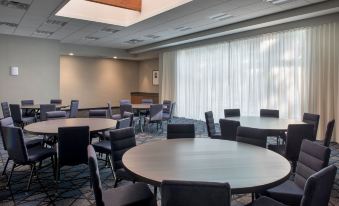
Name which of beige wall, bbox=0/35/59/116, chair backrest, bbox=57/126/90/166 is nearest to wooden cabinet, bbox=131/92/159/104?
beige wall, bbox=0/35/59/116

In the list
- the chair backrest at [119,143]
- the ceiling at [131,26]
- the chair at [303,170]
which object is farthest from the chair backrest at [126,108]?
the chair at [303,170]

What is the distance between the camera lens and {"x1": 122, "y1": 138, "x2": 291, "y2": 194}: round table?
1929 millimetres

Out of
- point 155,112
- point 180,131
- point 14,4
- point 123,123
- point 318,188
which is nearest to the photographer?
point 318,188

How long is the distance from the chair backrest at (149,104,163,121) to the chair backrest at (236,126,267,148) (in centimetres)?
449

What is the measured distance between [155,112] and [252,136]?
15.6 feet

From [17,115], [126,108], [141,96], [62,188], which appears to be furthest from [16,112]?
[141,96]

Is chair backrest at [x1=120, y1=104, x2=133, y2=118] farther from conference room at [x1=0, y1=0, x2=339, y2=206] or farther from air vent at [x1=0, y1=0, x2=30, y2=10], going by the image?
air vent at [x1=0, y1=0, x2=30, y2=10]

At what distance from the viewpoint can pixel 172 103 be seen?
8.71 m

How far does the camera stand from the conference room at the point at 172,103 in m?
2.25

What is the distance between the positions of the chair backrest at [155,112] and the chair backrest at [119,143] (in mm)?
4408

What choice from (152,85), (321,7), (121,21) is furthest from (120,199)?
(152,85)

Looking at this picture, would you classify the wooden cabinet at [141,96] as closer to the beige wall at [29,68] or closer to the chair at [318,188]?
the beige wall at [29,68]

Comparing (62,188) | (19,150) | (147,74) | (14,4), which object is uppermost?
(14,4)

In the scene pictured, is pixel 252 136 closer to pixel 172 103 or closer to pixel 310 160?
pixel 310 160
